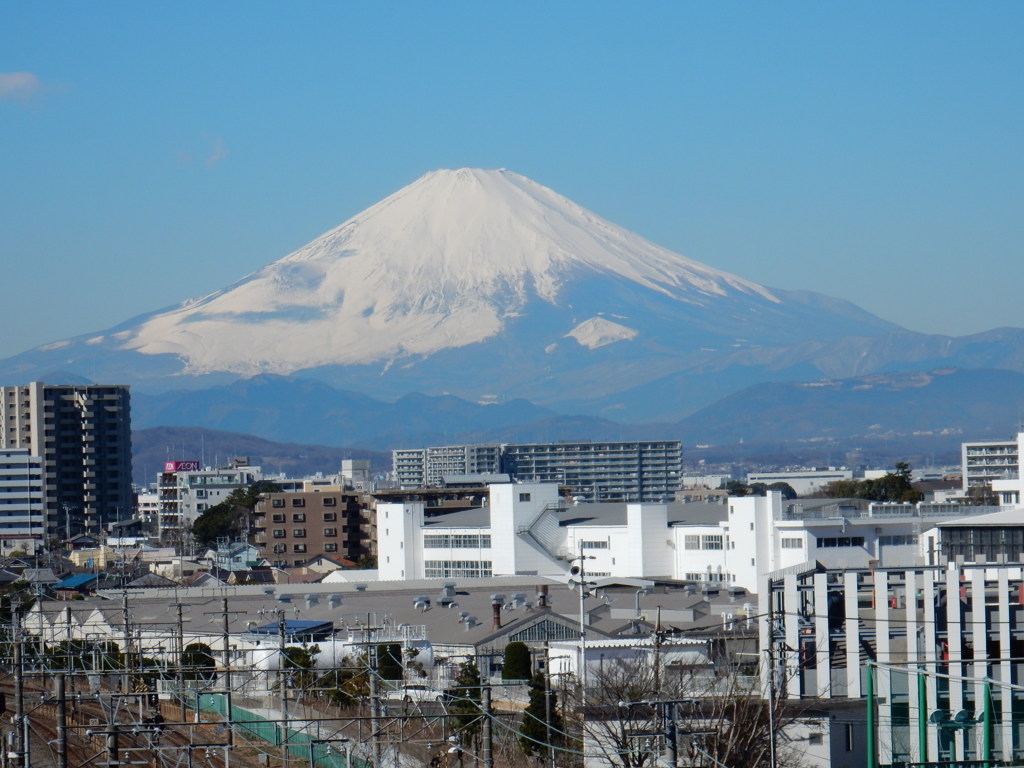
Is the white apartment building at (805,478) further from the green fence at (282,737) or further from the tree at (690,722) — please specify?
the tree at (690,722)

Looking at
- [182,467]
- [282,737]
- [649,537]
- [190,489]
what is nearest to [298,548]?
[649,537]

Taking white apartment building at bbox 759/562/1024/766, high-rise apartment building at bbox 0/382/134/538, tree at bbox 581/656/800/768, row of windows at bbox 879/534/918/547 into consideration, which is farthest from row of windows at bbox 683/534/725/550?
high-rise apartment building at bbox 0/382/134/538

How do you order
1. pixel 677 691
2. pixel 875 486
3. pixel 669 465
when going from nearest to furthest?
pixel 677 691 < pixel 875 486 < pixel 669 465

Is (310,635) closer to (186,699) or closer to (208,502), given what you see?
(186,699)

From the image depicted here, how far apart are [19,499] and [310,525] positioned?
1946 cm

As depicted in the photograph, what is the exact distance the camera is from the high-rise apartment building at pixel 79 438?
85.2 m

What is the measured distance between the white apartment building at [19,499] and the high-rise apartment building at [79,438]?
21.4ft

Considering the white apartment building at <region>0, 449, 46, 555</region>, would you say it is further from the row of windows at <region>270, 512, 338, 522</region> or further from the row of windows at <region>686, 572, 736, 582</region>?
the row of windows at <region>686, 572, 736, 582</region>

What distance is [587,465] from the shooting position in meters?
119

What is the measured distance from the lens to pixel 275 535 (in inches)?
2486

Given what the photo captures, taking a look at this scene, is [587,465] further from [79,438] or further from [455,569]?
[455,569]

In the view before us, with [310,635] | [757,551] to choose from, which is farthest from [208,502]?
[310,635]

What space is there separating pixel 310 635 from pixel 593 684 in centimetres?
880

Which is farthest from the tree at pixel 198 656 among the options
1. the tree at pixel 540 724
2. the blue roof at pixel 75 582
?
the blue roof at pixel 75 582
